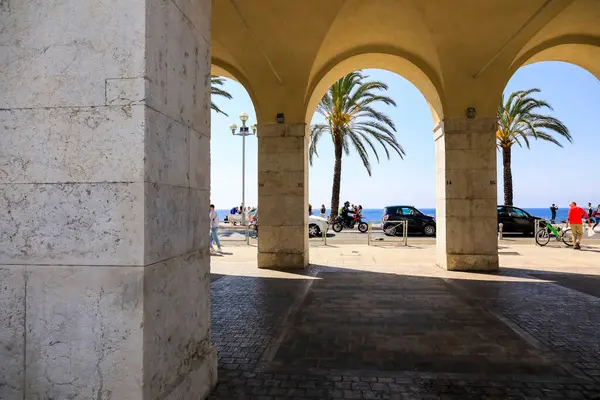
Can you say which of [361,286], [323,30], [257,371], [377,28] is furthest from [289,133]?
[257,371]

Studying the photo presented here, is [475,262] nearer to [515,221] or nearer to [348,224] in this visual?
[515,221]

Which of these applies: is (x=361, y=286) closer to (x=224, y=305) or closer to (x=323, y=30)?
(x=224, y=305)

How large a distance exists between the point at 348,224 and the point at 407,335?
2097cm

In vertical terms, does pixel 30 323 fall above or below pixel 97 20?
below

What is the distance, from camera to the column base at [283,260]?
32.8 ft

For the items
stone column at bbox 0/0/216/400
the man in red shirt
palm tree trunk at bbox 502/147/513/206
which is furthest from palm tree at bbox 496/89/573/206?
stone column at bbox 0/0/216/400

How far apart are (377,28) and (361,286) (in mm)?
5817

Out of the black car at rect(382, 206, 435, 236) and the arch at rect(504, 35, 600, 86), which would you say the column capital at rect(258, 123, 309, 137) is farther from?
the black car at rect(382, 206, 435, 236)

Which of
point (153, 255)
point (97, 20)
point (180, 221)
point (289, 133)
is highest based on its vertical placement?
point (289, 133)

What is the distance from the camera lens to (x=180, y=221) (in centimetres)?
289

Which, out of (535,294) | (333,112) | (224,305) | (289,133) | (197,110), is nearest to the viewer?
(197,110)

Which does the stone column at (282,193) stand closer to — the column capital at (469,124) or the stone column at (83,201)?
the column capital at (469,124)

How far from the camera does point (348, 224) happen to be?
25.7 meters

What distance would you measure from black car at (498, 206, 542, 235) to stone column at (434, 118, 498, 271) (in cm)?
1207
